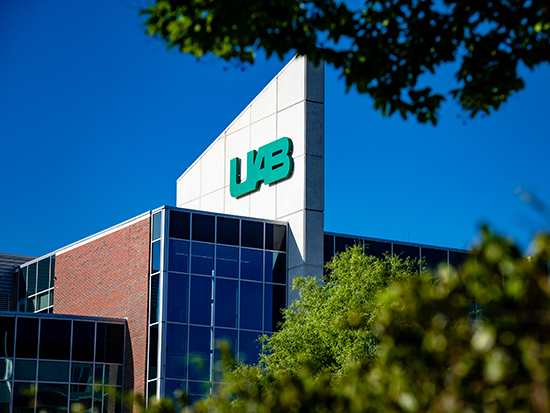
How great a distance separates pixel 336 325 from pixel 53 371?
12.9 m

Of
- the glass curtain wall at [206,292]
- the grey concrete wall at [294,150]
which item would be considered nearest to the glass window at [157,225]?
the glass curtain wall at [206,292]

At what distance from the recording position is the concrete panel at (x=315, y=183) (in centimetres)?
3294

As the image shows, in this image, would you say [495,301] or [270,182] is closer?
[495,301]

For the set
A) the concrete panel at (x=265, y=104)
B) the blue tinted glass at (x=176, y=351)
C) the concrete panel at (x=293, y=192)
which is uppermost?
the concrete panel at (x=265, y=104)

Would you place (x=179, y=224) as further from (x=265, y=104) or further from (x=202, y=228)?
(x=265, y=104)

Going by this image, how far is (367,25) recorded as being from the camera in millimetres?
9516

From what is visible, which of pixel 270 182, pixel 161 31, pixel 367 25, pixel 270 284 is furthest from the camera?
pixel 270 182

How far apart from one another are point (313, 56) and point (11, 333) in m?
24.8

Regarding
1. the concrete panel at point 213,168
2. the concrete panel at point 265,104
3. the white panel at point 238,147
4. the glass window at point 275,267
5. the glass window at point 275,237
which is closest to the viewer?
the glass window at point 275,267

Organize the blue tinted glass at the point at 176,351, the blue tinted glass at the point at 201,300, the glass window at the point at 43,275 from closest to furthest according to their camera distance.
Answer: the blue tinted glass at the point at 176,351
the blue tinted glass at the point at 201,300
the glass window at the point at 43,275

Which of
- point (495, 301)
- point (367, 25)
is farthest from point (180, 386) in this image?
point (495, 301)

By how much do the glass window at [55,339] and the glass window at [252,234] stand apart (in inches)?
298

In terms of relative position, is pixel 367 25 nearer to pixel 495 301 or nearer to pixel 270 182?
pixel 495 301

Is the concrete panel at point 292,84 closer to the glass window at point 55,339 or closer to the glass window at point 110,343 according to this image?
the glass window at point 110,343
